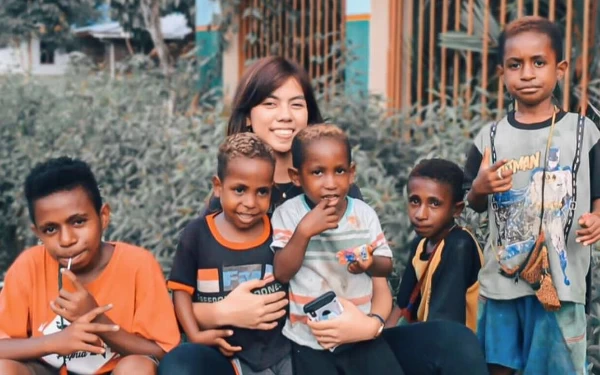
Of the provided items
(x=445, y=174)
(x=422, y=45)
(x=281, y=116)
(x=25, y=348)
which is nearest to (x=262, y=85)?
(x=281, y=116)

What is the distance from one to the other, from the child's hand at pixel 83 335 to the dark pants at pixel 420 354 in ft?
0.67

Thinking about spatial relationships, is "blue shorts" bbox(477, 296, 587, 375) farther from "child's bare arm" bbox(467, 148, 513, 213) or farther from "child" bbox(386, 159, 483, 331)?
"child's bare arm" bbox(467, 148, 513, 213)

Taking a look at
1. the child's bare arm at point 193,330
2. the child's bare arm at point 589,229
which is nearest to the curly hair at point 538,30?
the child's bare arm at point 589,229

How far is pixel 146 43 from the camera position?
1444 cm

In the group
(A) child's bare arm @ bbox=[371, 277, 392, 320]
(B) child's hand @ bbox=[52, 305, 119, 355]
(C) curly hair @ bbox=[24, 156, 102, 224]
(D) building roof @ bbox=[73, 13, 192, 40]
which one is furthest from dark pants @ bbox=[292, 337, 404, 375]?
(D) building roof @ bbox=[73, 13, 192, 40]

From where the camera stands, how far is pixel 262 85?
320cm

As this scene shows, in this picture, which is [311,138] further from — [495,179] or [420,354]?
[420,354]

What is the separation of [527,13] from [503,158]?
2.90 metres

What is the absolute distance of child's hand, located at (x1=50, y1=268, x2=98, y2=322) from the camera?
8.36 feet

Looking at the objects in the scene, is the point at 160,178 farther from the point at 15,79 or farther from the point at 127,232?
the point at 15,79

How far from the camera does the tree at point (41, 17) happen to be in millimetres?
15109

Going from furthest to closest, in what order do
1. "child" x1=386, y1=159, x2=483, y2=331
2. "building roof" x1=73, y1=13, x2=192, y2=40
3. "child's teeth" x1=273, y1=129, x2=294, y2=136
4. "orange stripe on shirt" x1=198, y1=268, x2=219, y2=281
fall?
1. "building roof" x1=73, y1=13, x2=192, y2=40
2. "child's teeth" x1=273, y1=129, x2=294, y2=136
3. "child" x1=386, y1=159, x2=483, y2=331
4. "orange stripe on shirt" x1=198, y1=268, x2=219, y2=281

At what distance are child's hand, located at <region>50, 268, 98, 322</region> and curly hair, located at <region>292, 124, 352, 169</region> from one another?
765 mm

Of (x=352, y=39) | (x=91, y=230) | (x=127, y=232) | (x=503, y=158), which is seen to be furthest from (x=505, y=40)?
(x=352, y=39)
